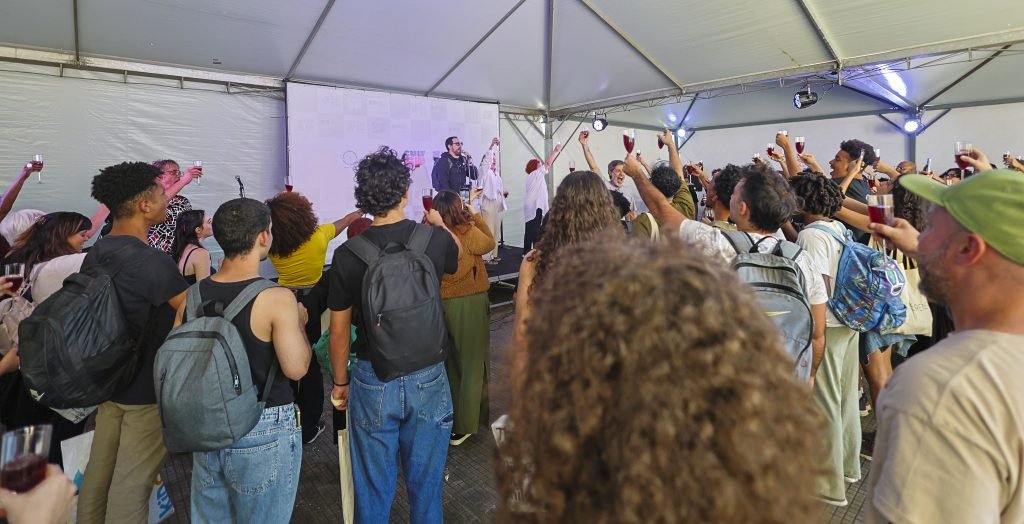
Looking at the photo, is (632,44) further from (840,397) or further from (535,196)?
(840,397)

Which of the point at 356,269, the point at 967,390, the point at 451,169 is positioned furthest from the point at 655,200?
the point at 451,169

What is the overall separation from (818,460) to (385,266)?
1.51m

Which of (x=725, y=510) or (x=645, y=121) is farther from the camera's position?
(x=645, y=121)

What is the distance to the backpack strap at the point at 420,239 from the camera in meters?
1.92

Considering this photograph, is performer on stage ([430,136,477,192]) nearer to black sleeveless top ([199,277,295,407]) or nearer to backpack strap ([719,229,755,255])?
backpack strap ([719,229,755,255])

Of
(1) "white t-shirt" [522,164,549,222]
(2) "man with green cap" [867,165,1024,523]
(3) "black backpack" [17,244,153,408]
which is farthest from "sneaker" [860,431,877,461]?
(1) "white t-shirt" [522,164,549,222]

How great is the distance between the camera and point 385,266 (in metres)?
1.82

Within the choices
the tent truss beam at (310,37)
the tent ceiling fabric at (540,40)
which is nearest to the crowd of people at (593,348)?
the tent ceiling fabric at (540,40)

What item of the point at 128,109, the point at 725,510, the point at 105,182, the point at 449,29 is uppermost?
the point at 449,29

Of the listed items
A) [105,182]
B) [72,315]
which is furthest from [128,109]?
[72,315]

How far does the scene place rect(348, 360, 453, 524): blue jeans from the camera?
1886 mm

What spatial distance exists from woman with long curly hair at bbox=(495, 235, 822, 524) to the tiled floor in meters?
1.63

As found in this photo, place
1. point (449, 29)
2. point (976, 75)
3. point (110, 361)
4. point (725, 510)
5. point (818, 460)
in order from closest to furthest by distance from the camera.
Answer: point (725, 510) → point (818, 460) → point (110, 361) → point (449, 29) → point (976, 75)

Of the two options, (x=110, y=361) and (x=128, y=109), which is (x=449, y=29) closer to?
(x=128, y=109)
